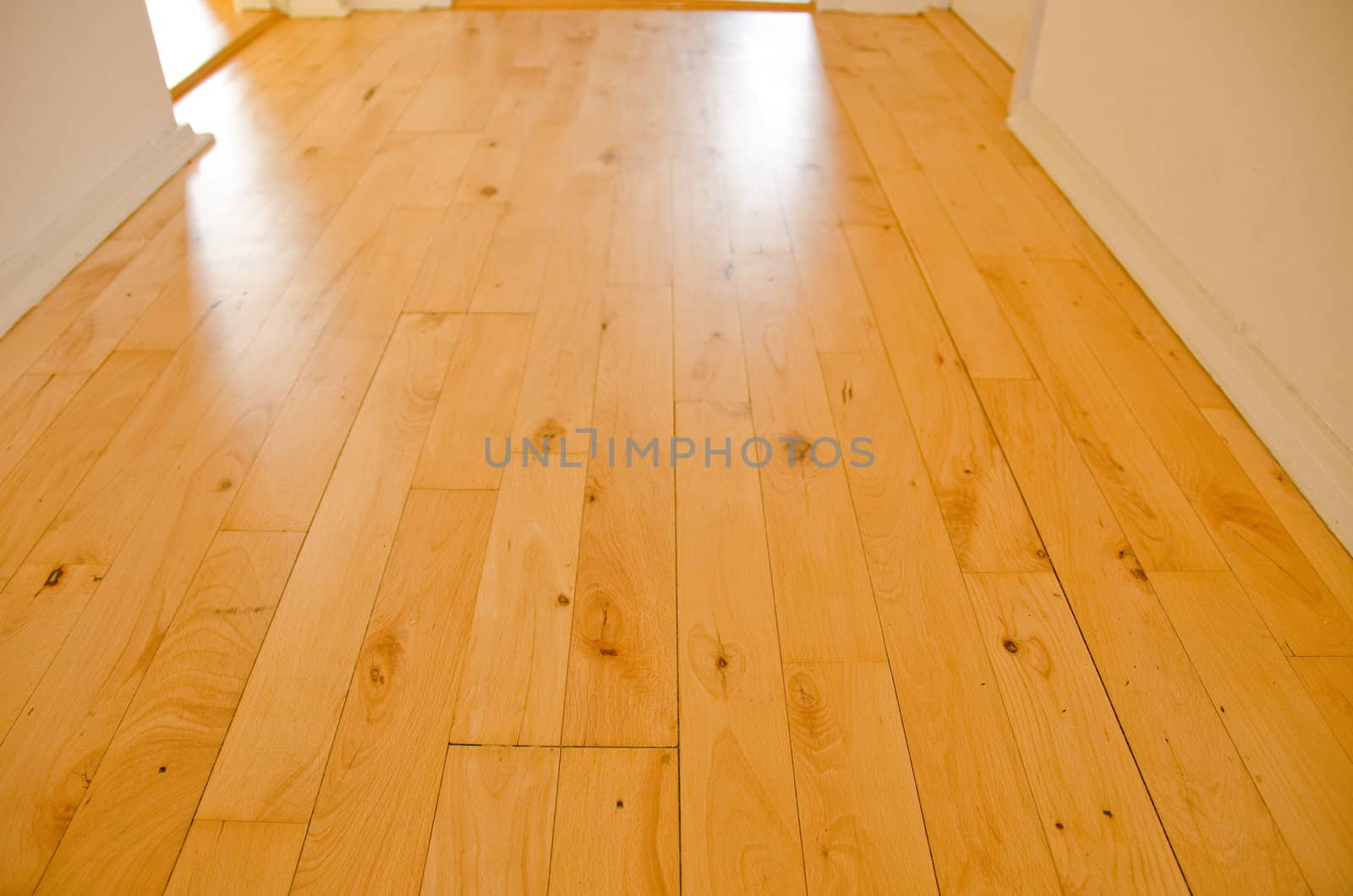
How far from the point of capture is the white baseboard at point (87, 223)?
1.89 m

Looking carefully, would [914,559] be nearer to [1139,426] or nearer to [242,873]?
[1139,426]

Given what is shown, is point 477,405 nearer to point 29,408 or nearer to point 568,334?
point 568,334

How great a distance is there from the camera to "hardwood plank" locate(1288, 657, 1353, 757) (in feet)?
3.81

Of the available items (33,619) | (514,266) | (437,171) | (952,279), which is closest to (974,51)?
(952,279)

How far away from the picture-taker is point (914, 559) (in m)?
1.38

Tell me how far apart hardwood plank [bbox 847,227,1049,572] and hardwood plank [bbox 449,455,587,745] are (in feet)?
1.82

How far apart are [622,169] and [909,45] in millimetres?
1479

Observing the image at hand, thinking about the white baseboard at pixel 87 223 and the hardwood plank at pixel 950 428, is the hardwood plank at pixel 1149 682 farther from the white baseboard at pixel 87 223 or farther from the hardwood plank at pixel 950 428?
the white baseboard at pixel 87 223

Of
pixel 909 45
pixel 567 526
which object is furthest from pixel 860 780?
pixel 909 45

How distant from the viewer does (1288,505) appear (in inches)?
58.4

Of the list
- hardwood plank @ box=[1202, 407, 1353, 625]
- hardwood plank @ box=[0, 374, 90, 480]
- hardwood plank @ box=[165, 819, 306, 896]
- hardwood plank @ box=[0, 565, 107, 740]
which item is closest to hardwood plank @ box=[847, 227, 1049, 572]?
hardwood plank @ box=[1202, 407, 1353, 625]

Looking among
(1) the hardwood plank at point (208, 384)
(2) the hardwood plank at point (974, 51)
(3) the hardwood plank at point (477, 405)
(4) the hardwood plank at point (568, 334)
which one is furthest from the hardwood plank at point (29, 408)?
(2) the hardwood plank at point (974, 51)

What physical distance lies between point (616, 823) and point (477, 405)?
31.8 inches

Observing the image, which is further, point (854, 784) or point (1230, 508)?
point (1230, 508)
